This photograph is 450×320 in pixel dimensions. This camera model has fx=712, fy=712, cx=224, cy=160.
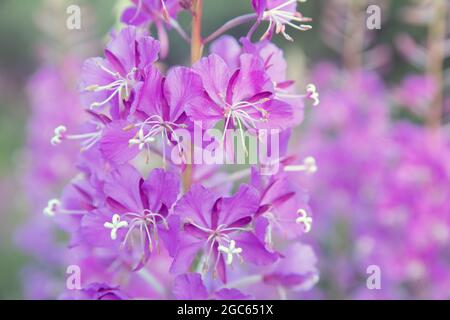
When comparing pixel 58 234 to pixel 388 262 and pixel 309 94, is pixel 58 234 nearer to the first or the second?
pixel 388 262

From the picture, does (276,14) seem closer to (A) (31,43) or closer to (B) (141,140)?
(B) (141,140)

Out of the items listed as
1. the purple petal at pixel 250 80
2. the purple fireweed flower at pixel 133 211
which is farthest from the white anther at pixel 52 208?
the purple petal at pixel 250 80

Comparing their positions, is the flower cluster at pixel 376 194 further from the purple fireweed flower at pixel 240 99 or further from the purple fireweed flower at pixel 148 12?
the purple fireweed flower at pixel 148 12

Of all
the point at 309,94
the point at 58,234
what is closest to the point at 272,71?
the point at 309,94

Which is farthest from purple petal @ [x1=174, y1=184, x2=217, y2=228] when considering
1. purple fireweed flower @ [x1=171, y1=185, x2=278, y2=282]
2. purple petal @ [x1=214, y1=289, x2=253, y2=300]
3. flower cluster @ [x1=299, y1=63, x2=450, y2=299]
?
flower cluster @ [x1=299, y1=63, x2=450, y2=299]

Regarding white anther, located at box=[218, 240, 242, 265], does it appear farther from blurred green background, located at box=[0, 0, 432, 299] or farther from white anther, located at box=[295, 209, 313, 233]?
blurred green background, located at box=[0, 0, 432, 299]
